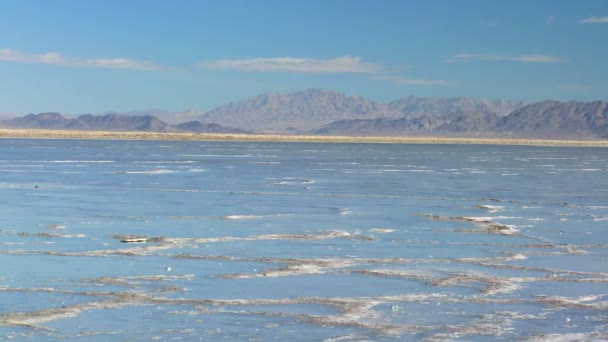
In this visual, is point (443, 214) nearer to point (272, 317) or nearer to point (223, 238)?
point (223, 238)

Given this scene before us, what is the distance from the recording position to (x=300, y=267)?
1781cm

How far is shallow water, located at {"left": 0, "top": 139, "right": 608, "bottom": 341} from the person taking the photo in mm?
12930

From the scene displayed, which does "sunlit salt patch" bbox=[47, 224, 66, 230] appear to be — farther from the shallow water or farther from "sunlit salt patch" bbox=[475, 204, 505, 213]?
"sunlit salt patch" bbox=[475, 204, 505, 213]

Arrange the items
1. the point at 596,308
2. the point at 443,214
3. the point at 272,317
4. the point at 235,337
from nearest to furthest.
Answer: the point at 235,337
the point at 272,317
the point at 596,308
the point at 443,214

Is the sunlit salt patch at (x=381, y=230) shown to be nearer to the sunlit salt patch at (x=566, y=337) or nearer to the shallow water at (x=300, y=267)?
the shallow water at (x=300, y=267)

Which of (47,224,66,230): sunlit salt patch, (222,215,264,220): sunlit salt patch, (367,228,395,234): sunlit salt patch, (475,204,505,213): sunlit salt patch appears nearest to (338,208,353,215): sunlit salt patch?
(222,215,264,220): sunlit salt patch

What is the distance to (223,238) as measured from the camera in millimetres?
22062

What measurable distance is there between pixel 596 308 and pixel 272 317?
447cm

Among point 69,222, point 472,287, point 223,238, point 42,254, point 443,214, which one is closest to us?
point 472,287

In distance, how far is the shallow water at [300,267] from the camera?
12.9 m

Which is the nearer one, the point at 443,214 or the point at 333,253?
the point at 333,253

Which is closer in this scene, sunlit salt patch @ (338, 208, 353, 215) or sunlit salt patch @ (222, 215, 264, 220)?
sunlit salt patch @ (222, 215, 264, 220)

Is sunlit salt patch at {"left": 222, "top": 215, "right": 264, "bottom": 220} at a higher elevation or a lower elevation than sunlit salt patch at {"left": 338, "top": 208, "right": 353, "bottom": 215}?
higher

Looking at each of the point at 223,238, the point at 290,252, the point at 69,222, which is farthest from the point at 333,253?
the point at 69,222
